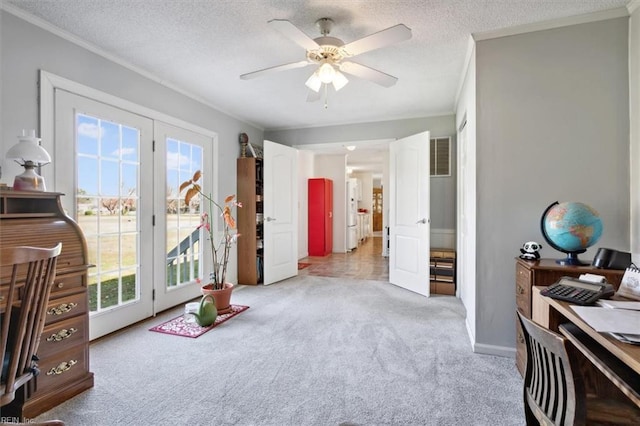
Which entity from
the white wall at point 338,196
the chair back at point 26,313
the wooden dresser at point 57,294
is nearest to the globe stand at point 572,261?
the chair back at point 26,313

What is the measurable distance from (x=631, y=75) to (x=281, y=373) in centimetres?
318

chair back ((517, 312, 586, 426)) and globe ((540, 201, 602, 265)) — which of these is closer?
chair back ((517, 312, 586, 426))

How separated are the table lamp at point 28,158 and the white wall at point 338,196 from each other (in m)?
6.05

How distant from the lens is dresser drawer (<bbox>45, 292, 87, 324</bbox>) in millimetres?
1778

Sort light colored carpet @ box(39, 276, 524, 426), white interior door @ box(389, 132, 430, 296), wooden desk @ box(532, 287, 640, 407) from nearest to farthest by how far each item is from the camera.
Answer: wooden desk @ box(532, 287, 640, 407) < light colored carpet @ box(39, 276, 524, 426) < white interior door @ box(389, 132, 430, 296)

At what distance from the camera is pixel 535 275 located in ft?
6.29

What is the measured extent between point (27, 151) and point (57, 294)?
0.89 metres

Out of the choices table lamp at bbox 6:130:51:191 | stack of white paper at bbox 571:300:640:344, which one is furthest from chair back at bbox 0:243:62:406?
stack of white paper at bbox 571:300:640:344

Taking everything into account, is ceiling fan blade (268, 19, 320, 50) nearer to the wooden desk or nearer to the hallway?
the wooden desk

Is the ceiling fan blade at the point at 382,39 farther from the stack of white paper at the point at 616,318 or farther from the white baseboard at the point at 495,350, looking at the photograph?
the white baseboard at the point at 495,350

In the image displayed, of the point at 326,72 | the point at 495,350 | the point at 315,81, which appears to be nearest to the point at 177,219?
the point at 315,81

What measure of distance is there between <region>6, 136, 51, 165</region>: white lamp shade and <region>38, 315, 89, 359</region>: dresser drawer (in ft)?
3.31

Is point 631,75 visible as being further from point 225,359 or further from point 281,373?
point 225,359

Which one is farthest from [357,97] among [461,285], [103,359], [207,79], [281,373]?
[103,359]
